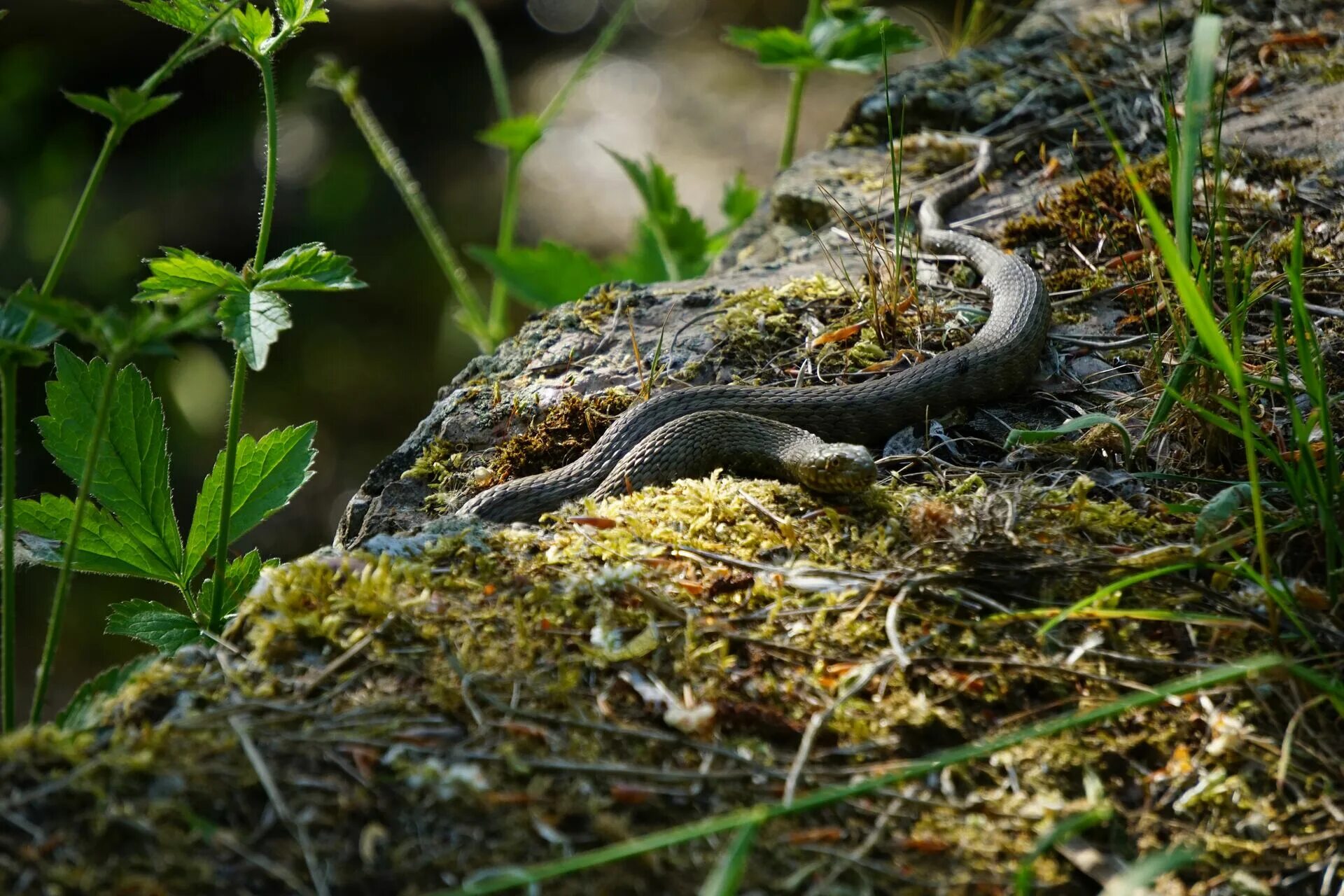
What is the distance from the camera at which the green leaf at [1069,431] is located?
3.33m

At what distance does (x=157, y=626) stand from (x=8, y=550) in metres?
0.82

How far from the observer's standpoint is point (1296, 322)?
2.78 metres

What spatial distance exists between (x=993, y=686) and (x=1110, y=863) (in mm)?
486

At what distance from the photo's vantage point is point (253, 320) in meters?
2.99

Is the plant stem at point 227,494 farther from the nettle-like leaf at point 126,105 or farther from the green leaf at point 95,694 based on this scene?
the nettle-like leaf at point 126,105

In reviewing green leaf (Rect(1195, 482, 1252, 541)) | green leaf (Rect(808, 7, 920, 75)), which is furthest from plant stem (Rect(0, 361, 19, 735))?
green leaf (Rect(808, 7, 920, 75))

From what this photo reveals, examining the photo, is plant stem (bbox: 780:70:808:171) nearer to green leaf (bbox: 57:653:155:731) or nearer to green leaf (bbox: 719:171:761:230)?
green leaf (bbox: 719:171:761:230)

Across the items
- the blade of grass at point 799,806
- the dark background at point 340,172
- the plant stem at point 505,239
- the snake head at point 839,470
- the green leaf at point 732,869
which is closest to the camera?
the green leaf at point 732,869

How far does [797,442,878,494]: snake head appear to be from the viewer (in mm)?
3400

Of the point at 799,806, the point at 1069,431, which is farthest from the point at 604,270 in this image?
the point at 799,806

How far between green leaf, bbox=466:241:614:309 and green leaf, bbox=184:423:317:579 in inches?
96.7

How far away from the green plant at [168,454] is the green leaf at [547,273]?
2454mm

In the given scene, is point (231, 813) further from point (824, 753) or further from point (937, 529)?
point (937, 529)

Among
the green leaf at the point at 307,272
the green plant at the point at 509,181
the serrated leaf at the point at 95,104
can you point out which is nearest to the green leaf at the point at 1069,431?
the green leaf at the point at 307,272
